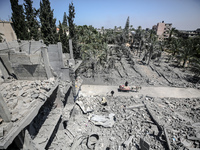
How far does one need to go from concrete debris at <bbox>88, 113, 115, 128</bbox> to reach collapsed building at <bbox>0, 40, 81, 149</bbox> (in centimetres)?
373

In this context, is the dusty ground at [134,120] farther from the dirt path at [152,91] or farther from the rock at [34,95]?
the rock at [34,95]

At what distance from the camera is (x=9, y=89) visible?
613 cm

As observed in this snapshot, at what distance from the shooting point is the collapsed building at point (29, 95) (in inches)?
171

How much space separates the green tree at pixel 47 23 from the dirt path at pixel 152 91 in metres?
10.0

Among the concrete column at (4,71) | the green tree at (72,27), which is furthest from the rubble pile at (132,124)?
the green tree at (72,27)

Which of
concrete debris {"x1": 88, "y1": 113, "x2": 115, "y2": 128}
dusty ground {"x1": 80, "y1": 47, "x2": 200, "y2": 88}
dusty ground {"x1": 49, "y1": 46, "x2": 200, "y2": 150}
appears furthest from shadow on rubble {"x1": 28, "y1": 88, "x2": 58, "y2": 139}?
dusty ground {"x1": 80, "y1": 47, "x2": 200, "y2": 88}

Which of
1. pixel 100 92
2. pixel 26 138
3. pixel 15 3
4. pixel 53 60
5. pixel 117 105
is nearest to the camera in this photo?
pixel 26 138

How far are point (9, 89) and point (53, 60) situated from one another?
3.65 meters

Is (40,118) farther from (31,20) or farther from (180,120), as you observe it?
(31,20)

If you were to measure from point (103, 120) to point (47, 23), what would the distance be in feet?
55.7

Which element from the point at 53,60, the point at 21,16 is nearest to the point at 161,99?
the point at 53,60

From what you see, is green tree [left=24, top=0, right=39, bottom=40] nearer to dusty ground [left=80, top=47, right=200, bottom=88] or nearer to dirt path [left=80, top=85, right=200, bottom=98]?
dusty ground [left=80, top=47, right=200, bottom=88]

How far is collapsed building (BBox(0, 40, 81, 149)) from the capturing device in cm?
435

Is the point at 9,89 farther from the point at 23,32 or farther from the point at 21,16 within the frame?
the point at 21,16
